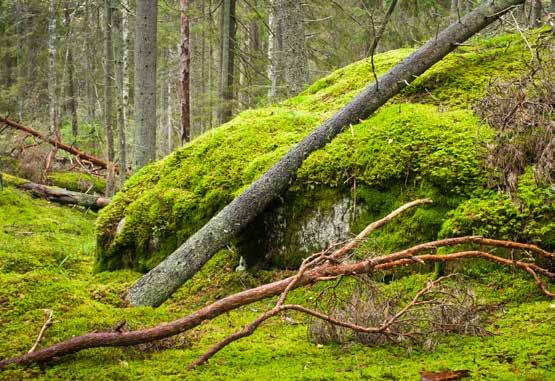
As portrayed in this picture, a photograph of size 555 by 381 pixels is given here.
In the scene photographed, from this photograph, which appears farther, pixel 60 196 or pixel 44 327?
pixel 60 196

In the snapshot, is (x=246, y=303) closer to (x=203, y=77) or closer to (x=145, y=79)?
(x=145, y=79)

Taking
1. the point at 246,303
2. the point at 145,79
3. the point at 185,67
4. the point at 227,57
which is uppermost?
the point at 227,57

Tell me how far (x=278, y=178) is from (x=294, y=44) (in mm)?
6553

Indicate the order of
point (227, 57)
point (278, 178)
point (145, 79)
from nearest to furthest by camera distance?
point (278, 178)
point (145, 79)
point (227, 57)

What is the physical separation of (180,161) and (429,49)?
3414mm

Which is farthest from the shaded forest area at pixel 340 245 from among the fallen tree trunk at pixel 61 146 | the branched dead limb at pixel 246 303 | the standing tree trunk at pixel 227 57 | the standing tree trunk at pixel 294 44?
the standing tree trunk at pixel 227 57

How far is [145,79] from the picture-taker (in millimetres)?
8914

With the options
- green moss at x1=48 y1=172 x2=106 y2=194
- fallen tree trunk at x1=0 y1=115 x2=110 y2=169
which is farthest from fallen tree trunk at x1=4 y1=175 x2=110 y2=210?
fallen tree trunk at x1=0 y1=115 x2=110 y2=169

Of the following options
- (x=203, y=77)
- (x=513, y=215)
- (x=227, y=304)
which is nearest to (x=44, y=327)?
(x=227, y=304)

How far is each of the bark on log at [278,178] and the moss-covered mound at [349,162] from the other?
0.18 meters

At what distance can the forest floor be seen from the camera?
276cm

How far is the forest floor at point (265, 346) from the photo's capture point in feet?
9.06

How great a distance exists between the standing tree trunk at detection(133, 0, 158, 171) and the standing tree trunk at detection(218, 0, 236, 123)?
5.93m

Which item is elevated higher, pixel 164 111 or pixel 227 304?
pixel 164 111
